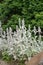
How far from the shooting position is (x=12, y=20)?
6.56 meters

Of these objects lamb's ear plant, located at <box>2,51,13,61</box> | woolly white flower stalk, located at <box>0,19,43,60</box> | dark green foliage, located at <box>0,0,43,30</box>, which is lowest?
lamb's ear plant, located at <box>2,51,13,61</box>

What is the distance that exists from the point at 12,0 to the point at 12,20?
0.50 meters

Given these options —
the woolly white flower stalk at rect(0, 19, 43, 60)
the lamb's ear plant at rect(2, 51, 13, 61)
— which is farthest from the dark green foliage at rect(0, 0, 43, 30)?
the lamb's ear plant at rect(2, 51, 13, 61)

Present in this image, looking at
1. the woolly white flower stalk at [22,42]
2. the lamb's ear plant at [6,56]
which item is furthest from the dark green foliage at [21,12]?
the lamb's ear plant at [6,56]

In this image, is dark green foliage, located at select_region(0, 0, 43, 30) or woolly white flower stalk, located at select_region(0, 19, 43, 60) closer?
woolly white flower stalk, located at select_region(0, 19, 43, 60)

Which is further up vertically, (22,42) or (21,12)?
(21,12)

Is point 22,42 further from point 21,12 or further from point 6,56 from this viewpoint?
point 21,12

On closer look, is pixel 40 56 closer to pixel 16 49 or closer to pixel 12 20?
pixel 16 49

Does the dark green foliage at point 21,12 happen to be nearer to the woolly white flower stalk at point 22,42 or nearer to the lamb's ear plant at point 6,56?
the woolly white flower stalk at point 22,42

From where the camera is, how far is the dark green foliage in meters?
6.26

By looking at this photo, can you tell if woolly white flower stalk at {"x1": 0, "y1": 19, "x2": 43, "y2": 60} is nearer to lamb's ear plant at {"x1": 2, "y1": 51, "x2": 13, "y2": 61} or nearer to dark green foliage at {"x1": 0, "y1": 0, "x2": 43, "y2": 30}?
lamb's ear plant at {"x1": 2, "y1": 51, "x2": 13, "y2": 61}

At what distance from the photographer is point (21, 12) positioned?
22.0 feet

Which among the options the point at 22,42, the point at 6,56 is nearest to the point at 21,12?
the point at 22,42

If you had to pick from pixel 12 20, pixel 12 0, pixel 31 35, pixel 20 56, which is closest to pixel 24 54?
pixel 20 56
